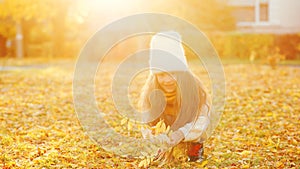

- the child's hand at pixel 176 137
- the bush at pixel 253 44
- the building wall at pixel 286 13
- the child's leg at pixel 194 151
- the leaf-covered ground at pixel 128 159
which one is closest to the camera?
the child's hand at pixel 176 137

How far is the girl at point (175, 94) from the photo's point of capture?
16.2 feet

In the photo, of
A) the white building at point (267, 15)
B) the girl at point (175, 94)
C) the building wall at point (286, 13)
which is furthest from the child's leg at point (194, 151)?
the building wall at point (286, 13)

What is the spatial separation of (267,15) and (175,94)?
79.3 ft

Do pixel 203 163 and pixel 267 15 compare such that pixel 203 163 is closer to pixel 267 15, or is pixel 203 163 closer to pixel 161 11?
pixel 161 11

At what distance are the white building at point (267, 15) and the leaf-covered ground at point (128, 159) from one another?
14992 millimetres

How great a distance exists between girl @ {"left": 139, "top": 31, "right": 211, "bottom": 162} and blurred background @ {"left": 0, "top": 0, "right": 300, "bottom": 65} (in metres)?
14.1

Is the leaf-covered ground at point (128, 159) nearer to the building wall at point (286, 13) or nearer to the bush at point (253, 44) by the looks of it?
the bush at point (253, 44)

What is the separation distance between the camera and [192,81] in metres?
5.01

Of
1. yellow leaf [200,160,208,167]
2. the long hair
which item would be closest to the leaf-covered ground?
yellow leaf [200,160,208,167]

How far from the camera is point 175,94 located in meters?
5.15

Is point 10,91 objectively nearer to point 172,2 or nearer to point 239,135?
point 239,135

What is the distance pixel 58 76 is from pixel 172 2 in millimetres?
11065

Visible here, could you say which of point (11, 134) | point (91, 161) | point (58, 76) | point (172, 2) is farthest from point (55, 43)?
point (91, 161)

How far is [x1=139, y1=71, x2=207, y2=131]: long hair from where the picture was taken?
498 centimetres
